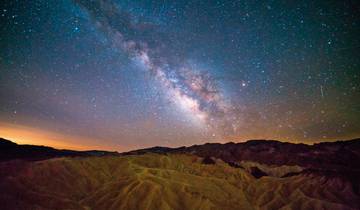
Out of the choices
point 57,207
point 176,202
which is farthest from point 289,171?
point 57,207

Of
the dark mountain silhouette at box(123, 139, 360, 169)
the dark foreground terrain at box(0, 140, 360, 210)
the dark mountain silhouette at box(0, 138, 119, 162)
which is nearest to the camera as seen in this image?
the dark foreground terrain at box(0, 140, 360, 210)

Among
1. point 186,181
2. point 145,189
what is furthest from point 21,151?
point 186,181

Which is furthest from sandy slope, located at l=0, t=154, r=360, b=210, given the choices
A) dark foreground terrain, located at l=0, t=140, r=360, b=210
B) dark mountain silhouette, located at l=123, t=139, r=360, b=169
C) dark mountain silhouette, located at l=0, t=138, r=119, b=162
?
dark mountain silhouette, located at l=123, t=139, r=360, b=169

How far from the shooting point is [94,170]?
12200cm

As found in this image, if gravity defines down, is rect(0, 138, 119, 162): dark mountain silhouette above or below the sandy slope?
above

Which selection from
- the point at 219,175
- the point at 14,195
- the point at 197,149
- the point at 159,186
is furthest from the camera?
the point at 197,149

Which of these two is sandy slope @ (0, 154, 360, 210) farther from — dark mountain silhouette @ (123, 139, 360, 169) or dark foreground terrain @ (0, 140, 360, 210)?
dark mountain silhouette @ (123, 139, 360, 169)

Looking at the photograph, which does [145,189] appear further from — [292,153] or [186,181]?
[292,153]

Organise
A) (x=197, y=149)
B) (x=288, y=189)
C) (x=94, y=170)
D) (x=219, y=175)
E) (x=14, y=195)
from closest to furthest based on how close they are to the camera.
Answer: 1. (x=14, y=195)
2. (x=288, y=189)
3. (x=94, y=170)
4. (x=219, y=175)
5. (x=197, y=149)

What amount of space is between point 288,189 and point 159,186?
162 ft

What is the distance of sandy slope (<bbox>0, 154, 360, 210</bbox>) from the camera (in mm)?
91294

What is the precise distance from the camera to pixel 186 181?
11025cm

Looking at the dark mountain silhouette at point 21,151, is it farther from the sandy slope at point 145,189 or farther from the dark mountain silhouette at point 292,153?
the dark mountain silhouette at point 292,153

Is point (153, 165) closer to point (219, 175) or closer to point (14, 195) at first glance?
point (219, 175)
